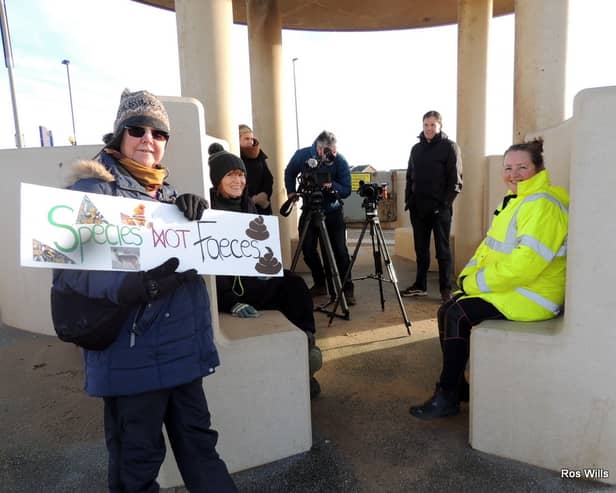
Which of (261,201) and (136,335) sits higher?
(261,201)

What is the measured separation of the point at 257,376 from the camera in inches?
91.0

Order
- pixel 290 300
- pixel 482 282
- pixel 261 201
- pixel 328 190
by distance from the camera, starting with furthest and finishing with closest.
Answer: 1. pixel 328 190
2. pixel 261 201
3. pixel 290 300
4. pixel 482 282

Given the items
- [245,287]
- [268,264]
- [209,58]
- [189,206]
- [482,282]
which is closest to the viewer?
[189,206]

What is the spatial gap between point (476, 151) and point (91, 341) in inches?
228

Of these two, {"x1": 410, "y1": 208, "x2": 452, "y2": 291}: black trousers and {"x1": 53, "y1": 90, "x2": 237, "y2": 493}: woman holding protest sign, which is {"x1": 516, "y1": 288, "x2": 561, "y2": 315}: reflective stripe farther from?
{"x1": 410, "y1": 208, "x2": 452, "y2": 291}: black trousers

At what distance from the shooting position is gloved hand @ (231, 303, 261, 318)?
2621 mm

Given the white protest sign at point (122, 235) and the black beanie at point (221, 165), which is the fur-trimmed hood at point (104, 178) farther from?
the black beanie at point (221, 165)

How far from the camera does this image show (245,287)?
9.09 ft

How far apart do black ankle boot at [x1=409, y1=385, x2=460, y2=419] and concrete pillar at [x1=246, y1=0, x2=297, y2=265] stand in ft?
13.9

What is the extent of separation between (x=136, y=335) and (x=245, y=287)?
132 centimetres

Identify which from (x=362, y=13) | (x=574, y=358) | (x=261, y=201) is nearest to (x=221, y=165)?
(x=261, y=201)

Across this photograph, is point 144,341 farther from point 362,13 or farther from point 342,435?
point 362,13

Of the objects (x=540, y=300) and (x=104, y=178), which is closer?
(x=104, y=178)

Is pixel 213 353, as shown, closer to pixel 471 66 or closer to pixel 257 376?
pixel 257 376
